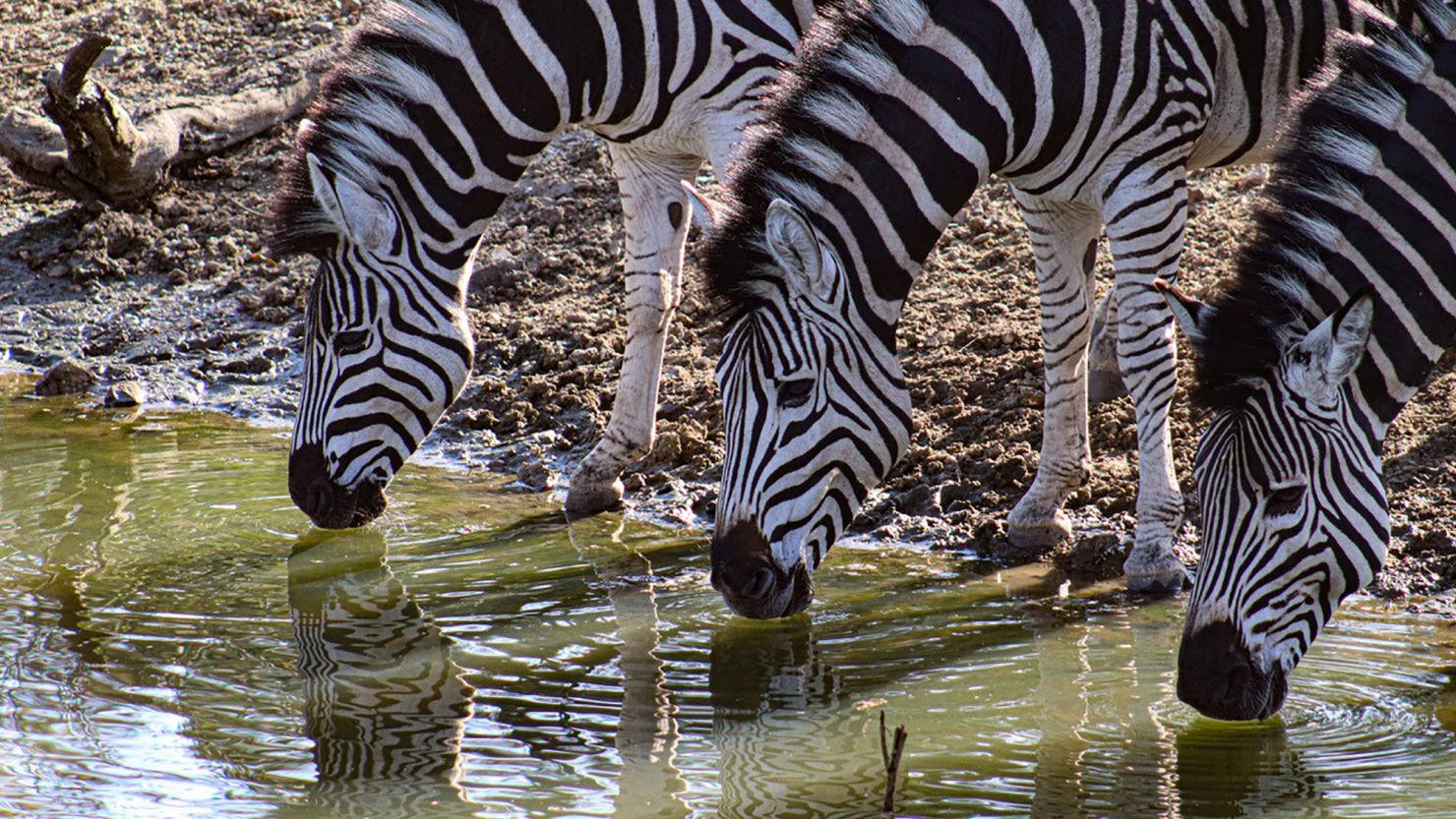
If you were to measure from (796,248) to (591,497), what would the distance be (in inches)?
107

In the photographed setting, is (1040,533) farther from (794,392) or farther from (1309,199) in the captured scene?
(1309,199)

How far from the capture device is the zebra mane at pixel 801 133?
5367 mm

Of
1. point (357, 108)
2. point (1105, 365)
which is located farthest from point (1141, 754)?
point (357, 108)

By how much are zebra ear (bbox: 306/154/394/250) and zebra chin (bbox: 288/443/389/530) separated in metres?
0.90

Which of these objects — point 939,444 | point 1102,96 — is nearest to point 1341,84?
point 1102,96

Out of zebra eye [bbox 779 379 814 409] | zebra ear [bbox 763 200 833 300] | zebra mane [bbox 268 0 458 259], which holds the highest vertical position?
zebra mane [bbox 268 0 458 259]

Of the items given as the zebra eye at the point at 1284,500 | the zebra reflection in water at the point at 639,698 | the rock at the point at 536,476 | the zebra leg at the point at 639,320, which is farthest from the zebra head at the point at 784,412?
the rock at the point at 536,476

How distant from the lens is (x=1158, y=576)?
6285 millimetres

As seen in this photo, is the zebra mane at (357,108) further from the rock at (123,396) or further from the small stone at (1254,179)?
the small stone at (1254,179)

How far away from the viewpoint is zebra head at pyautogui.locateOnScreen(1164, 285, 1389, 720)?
4.65 m

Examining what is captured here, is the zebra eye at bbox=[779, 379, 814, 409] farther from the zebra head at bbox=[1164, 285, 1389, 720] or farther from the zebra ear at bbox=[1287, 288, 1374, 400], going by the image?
the zebra ear at bbox=[1287, 288, 1374, 400]

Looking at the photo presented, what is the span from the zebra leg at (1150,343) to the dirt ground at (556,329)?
372 mm

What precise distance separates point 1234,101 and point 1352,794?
10.2 feet

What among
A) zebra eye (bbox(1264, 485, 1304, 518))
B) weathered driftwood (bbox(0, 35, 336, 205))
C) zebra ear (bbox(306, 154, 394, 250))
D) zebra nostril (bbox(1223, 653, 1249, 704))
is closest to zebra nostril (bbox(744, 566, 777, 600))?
zebra nostril (bbox(1223, 653, 1249, 704))
